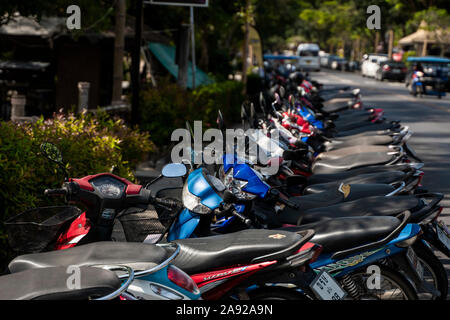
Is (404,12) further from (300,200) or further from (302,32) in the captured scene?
(300,200)

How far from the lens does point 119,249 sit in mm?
3543

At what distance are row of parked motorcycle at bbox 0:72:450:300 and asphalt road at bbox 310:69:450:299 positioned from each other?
1.75 meters

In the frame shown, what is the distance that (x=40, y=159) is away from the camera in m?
5.74

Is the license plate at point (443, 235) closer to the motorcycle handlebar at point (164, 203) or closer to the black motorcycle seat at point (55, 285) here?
the motorcycle handlebar at point (164, 203)

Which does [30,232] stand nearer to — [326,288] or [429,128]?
[326,288]

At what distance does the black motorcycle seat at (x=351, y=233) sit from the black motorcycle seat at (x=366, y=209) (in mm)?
698

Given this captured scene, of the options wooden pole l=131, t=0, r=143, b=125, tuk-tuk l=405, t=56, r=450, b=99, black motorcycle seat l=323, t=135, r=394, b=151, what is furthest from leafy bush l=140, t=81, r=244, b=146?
tuk-tuk l=405, t=56, r=450, b=99

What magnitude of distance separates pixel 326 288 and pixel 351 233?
46cm

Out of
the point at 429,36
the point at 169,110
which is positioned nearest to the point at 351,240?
the point at 169,110

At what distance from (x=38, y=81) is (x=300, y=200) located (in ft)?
47.6

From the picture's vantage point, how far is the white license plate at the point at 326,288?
3.87 meters

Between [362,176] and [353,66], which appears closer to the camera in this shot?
[362,176]

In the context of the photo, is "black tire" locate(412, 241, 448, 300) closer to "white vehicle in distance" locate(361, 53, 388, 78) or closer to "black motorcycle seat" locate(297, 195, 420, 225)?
"black motorcycle seat" locate(297, 195, 420, 225)

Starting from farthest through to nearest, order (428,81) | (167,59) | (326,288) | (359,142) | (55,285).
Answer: (428,81), (167,59), (359,142), (326,288), (55,285)
